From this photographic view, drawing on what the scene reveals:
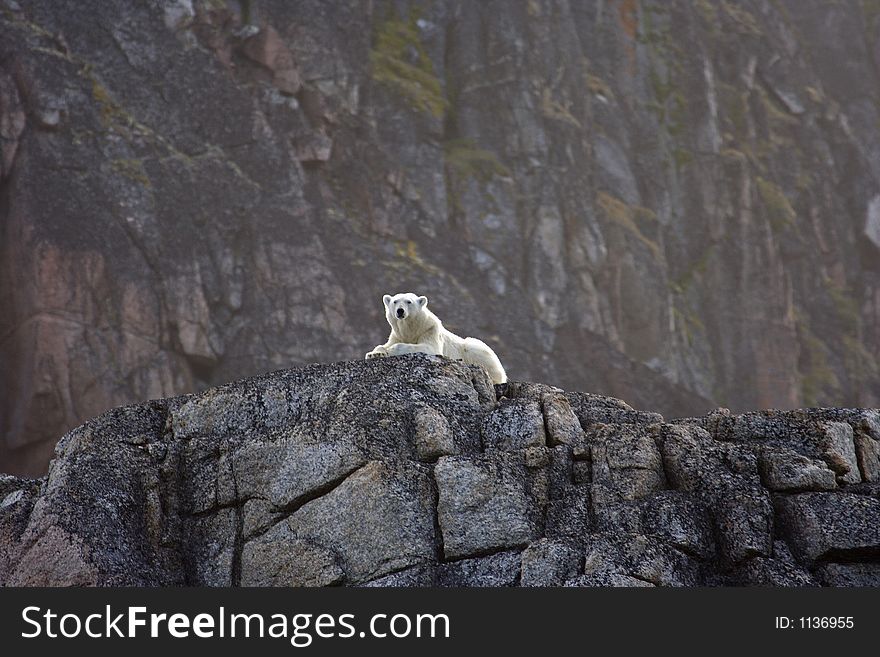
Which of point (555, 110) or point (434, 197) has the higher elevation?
point (555, 110)

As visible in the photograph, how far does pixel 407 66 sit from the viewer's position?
8719 cm

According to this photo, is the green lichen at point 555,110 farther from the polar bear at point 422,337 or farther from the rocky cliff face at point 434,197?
the polar bear at point 422,337

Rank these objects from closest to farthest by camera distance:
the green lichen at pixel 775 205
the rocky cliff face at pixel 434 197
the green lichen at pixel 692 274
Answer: the rocky cliff face at pixel 434 197
the green lichen at pixel 692 274
the green lichen at pixel 775 205

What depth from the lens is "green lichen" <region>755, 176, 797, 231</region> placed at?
102m

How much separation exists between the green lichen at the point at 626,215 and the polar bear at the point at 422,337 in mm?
61392

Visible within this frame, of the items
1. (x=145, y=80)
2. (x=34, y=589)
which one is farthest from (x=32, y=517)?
(x=145, y=80)

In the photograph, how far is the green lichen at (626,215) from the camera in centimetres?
8875

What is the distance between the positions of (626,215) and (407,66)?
1829 centimetres

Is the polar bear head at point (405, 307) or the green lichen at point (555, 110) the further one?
the green lichen at point (555, 110)

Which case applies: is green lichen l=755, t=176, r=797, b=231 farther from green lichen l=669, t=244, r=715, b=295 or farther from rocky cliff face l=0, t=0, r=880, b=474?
green lichen l=669, t=244, r=715, b=295

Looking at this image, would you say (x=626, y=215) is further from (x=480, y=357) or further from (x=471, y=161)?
(x=480, y=357)

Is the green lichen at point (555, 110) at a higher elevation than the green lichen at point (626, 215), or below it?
higher

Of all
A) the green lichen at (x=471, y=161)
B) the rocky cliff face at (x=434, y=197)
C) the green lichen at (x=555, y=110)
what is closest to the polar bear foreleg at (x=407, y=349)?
the rocky cliff face at (x=434, y=197)

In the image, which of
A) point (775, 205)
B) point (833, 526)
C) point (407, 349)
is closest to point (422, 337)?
point (407, 349)
